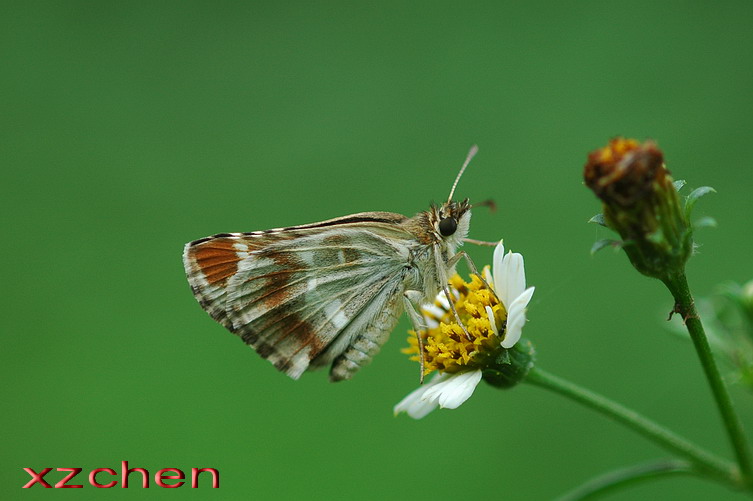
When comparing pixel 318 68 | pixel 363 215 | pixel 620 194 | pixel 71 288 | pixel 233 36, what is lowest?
pixel 620 194

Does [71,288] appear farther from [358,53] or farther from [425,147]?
[358,53]

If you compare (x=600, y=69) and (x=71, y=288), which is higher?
(x=600, y=69)

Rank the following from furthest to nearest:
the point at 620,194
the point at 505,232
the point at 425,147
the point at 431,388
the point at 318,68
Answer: the point at 318,68 < the point at 425,147 < the point at 505,232 < the point at 431,388 < the point at 620,194

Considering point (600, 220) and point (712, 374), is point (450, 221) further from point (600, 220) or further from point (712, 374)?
point (712, 374)

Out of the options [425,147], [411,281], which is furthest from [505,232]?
[411,281]

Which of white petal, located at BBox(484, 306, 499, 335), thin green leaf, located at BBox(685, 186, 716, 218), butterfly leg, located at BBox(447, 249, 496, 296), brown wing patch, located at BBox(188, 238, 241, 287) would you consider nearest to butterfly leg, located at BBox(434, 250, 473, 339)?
butterfly leg, located at BBox(447, 249, 496, 296)

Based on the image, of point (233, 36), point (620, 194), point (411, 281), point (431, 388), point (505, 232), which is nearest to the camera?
point (620, 194)

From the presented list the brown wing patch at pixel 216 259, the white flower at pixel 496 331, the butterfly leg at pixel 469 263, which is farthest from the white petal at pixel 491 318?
the brown wing patch at pixel 216 259
